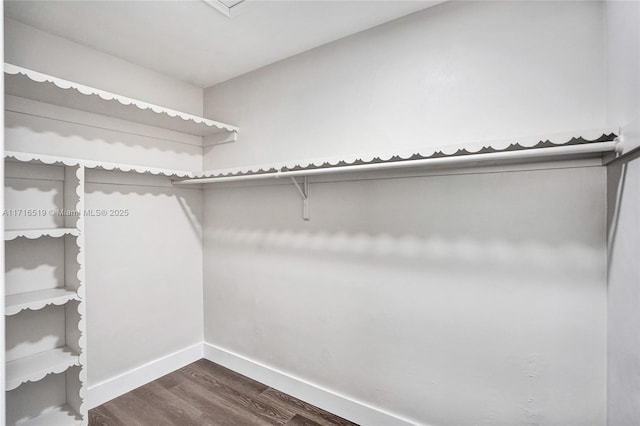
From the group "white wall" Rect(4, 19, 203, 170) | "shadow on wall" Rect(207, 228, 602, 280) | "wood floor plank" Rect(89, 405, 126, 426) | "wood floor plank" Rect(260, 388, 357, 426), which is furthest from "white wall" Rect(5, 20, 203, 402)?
"wood floor plank" Rect(260, 388, 357, 426)

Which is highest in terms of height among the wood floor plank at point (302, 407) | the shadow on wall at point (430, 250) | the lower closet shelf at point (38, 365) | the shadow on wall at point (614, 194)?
the shadow on wall at point (614, 194)

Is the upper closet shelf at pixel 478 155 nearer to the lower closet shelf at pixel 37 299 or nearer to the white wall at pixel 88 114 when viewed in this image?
the white wall at pixel 88 114

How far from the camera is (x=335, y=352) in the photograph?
6.20 feet

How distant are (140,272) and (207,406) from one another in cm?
100

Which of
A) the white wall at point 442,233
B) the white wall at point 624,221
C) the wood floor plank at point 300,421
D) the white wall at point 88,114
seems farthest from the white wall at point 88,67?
the white wall at point 624,221

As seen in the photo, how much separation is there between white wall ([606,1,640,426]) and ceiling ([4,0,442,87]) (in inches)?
33.8

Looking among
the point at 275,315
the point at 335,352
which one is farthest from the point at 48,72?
the point at 335,352

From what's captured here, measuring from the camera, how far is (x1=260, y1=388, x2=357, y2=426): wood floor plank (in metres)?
1.81

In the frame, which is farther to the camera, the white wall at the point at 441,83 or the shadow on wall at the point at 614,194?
the white wall at the point at 441,83

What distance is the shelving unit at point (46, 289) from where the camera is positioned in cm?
164

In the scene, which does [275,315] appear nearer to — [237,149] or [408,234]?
[408,234]

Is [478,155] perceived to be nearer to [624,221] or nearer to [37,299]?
[624,221]

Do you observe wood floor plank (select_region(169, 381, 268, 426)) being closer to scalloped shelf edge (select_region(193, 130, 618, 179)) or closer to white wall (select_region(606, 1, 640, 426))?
scalloped shelf edge (select_region(193, 130, 618, 179))

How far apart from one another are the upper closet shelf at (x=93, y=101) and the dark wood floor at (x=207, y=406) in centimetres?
181
